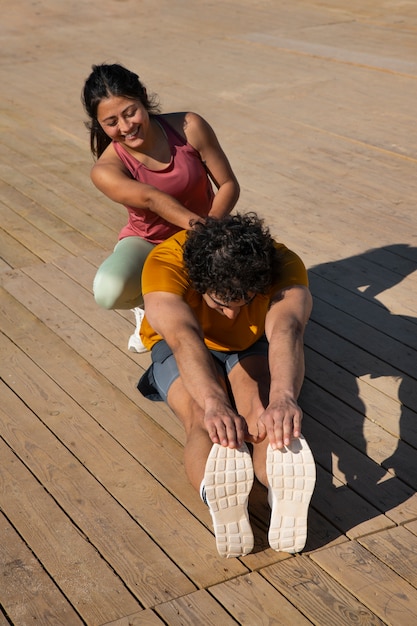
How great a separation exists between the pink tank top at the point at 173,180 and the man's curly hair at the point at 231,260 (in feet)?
2.26

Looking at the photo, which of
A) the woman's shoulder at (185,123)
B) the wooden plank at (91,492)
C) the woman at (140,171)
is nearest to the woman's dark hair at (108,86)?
the woman at (140,171)

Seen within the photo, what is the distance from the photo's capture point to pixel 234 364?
8.82ft

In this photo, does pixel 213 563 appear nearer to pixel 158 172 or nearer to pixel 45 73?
pixel 158 172

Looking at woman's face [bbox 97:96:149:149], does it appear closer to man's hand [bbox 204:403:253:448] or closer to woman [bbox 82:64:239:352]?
woman [bbox 82:64:239:352]

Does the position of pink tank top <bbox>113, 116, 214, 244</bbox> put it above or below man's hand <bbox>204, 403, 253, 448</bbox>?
above

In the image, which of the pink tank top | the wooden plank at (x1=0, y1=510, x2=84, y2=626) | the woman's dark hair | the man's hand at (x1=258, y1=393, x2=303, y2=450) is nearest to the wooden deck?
the wooden plank at (x1=0, y1=510, x2=84, y2=626)

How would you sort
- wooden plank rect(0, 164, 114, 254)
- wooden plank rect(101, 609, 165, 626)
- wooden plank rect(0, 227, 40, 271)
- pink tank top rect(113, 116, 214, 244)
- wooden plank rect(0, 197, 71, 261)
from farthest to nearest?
1. wooden plank rect(0, 164, 114, 254)
2. wooden plank rect(0, 197, 71, 261)
3. wooden plank rect(0, 227, 40, 271)
4. pink tank top rect(113, 116, 214, 244)
5. wooden plank rect(101, 609, 165, 626)

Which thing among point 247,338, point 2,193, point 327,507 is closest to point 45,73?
point 2,193

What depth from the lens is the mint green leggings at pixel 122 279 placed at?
3.06 metres

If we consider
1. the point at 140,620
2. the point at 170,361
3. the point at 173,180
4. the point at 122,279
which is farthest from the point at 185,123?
the point at 140,620

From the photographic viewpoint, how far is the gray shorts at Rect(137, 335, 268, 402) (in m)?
2.66

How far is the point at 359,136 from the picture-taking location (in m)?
5.64

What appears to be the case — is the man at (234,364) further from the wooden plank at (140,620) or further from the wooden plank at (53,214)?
the wooden plank at (53,214)

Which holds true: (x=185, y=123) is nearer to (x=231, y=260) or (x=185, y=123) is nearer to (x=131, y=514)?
(x=231, y=260)
